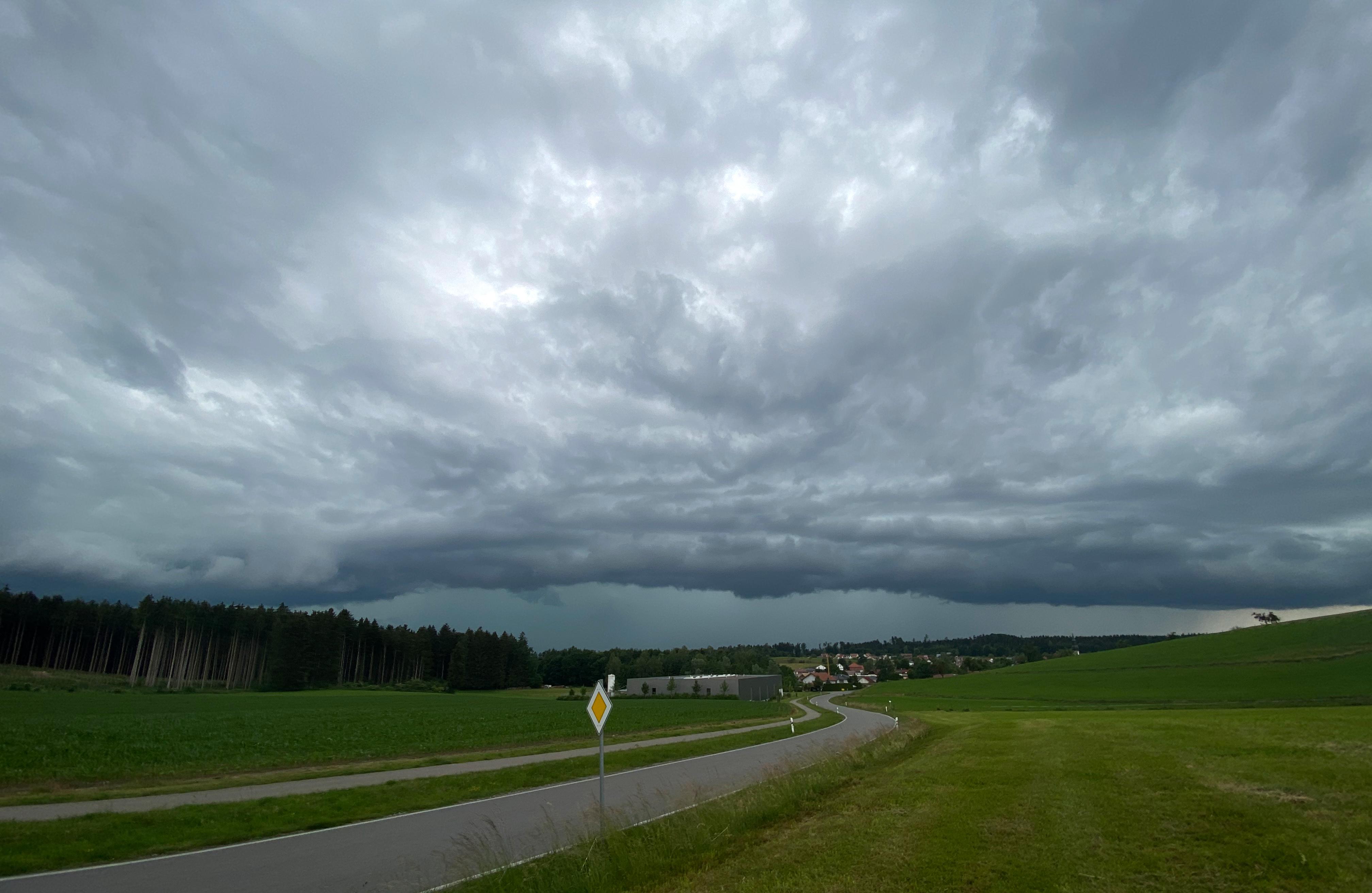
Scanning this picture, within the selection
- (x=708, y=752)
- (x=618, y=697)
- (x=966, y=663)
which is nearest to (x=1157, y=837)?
(x=708, y=752)

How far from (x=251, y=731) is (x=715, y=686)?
87.5 metres

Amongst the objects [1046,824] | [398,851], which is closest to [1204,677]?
[1046,824]

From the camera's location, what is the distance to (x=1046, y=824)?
10.3 m

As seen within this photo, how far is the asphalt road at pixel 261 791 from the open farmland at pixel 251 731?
3816mm

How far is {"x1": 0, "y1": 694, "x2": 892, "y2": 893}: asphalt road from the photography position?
10.3 meters

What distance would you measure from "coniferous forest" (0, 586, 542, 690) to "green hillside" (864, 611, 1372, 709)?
302 ft

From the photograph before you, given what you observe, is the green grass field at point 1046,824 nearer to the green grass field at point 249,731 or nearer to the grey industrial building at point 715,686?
the green grass field at point 249,731

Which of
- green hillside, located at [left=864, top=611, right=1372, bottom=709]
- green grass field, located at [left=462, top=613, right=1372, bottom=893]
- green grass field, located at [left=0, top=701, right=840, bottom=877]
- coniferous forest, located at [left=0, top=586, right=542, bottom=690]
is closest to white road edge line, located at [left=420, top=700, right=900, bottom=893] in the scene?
green grass field, located at [left=462, top=613, right=1372, bottom=893]

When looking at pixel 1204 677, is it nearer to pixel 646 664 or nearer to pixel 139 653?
pixel 646 664

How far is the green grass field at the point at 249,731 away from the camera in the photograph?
76.7 ft

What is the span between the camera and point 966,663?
190m

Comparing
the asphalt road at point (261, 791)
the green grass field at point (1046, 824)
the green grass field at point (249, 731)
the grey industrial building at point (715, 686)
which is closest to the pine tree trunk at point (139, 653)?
the green grass field at point (249, 731)

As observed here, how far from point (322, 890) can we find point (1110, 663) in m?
132

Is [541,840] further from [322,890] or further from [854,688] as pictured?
[854,688]
